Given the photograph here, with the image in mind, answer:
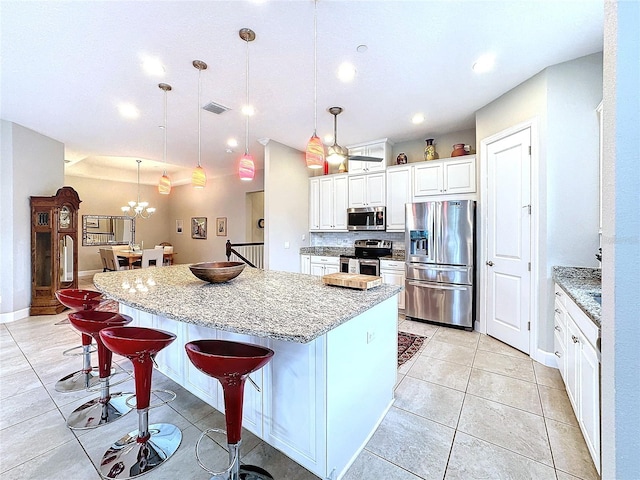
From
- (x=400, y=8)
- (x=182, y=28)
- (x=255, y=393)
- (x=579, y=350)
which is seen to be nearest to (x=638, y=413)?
(x=579, y=350)

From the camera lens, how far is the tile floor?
4.96ft

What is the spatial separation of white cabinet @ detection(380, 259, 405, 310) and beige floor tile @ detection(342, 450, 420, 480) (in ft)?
9.12

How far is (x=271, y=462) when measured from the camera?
156 centimetres

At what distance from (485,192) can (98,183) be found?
387 inches

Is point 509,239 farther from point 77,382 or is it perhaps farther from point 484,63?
point 77,382

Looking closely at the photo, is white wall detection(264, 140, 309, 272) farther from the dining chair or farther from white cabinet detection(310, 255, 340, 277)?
the dining chair

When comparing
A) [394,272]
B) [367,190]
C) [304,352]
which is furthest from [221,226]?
[304,352]

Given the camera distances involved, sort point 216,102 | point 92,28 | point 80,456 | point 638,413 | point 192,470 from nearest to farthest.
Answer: point 638,413
point 192,470
point 80,456
point 92,28
point 216,102

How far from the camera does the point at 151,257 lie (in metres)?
6.86

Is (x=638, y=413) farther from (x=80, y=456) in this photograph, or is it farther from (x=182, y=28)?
(x=182, y=28)

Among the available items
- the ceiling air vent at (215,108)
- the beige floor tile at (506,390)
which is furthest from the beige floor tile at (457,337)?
the ceiling air vent at (215,108)

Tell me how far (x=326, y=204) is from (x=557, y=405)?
405cm

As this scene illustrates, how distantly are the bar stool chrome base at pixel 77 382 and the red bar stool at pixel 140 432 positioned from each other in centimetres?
91

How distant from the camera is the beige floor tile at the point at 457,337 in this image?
3197 mm
